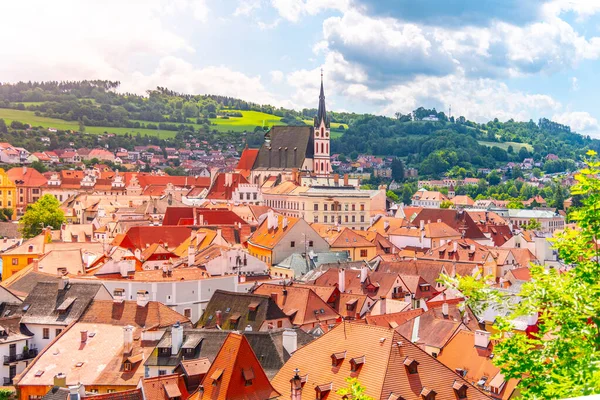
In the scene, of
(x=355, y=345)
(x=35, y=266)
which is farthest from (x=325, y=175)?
(x=355, y=345)

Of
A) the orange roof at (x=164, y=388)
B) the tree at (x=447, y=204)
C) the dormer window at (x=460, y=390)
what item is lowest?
the orange roof at (x=164, y=388)

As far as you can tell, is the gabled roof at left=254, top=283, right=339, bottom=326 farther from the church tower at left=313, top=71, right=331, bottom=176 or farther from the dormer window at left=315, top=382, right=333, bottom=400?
the church tower at left=313, top=71, right=331, bottom=176

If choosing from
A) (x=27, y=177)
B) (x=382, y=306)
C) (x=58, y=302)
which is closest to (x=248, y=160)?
(x=27, y=177)

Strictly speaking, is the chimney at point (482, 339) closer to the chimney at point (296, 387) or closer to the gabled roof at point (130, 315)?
the chimney at point (296, 387)

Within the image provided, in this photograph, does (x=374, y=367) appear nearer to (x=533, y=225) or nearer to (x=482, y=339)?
(x=482, y=339)

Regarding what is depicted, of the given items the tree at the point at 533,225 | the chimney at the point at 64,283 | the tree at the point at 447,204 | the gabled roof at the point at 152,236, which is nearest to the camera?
the chimney at the point at 64,283

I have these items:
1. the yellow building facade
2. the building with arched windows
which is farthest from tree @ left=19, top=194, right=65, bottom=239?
the building with arched windows

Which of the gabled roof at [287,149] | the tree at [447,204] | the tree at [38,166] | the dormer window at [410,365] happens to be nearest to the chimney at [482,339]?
the dormer window at [410,365]
